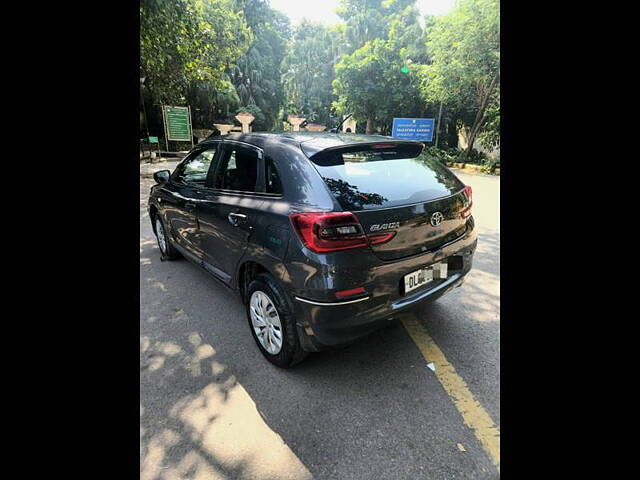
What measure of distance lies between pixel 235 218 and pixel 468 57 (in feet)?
54.5

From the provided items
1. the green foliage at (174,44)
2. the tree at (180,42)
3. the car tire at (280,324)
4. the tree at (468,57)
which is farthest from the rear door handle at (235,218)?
the tree at (468,57)

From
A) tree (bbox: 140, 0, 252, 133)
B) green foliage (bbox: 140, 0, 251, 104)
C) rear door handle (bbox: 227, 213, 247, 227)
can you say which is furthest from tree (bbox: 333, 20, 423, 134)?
rear door handle (bbox: 227, 213, 247, 227)

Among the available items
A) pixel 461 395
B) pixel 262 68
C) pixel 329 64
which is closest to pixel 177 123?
pixel 461 395

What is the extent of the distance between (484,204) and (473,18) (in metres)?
11.0

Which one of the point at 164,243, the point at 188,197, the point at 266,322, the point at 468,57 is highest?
the point at 468,57

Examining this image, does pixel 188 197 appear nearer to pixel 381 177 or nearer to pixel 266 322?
pixel 266 322

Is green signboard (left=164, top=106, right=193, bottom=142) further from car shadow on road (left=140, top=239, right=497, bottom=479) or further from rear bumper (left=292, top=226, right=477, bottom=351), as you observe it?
rear bumper (left=292, top=226, right=477, bottom=351)

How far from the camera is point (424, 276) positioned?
92.9 inches

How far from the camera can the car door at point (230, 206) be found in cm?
259

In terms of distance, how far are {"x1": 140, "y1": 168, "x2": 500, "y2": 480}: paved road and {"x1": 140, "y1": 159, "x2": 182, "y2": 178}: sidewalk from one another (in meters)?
11.1

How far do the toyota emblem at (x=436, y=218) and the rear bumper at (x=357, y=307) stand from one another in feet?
0.72
